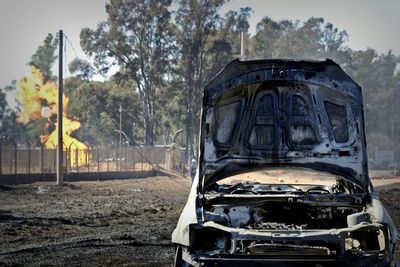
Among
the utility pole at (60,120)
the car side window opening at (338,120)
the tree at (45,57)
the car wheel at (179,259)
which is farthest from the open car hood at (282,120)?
the tree at (45,57)

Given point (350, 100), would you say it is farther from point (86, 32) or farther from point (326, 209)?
point (86, 32)

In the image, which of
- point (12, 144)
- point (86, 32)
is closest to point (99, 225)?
point (12, 144)

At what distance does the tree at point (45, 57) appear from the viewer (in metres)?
81.2

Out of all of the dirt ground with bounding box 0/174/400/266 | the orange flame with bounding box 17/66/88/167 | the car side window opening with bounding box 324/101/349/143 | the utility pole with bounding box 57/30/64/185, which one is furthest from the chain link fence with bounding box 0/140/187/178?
the car side window opening with bounding box 324/101/349/143

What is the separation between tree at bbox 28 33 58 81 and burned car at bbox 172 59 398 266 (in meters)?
76.5

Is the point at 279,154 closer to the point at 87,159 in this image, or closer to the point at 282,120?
the point at 282,120

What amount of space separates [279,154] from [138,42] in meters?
52.5

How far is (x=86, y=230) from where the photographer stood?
13750 millimetres

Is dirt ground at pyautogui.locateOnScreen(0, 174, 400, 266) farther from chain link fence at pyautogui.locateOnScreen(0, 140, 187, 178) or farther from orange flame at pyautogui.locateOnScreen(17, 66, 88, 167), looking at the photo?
orange flame at pyautogui.locateOnScreen(17, 66, 88, 167)

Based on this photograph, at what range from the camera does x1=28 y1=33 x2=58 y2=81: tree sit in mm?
81250

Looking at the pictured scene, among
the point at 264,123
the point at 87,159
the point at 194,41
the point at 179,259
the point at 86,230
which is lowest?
the point at 86,230

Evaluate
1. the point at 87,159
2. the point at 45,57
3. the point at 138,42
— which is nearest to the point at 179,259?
the point at 87,159

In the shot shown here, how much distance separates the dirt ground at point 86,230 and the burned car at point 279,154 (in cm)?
260

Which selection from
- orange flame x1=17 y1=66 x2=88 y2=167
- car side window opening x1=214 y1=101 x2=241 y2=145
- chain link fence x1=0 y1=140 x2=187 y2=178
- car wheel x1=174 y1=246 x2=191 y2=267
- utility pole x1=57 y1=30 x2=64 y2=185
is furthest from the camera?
orange flame x1=17 y1=66 x2=88 y2=167
